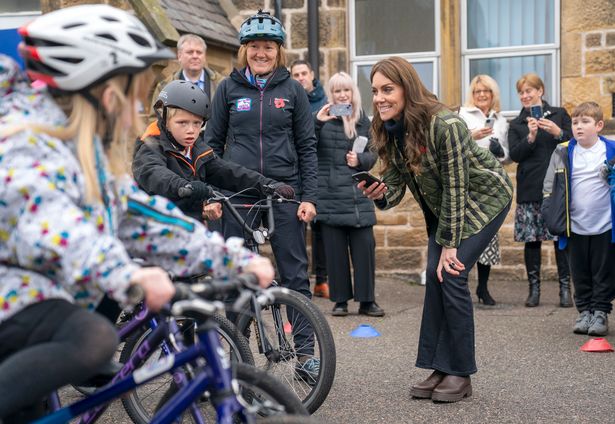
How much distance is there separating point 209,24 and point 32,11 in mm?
2541

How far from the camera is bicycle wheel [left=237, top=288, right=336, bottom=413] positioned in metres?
5.18

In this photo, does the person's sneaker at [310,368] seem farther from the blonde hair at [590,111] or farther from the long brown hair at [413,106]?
the blonde hair at [590,111]

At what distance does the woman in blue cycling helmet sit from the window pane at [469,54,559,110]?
5.38 m

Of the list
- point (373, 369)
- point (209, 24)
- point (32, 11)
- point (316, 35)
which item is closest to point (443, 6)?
point (316, 35)

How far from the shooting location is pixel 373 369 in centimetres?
678

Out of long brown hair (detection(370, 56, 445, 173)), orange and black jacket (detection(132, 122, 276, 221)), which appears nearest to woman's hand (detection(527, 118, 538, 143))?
long brown hair (detection(370, 56, 445, 173))

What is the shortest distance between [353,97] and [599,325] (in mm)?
2726

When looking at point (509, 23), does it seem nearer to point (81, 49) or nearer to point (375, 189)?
point (375, 189)

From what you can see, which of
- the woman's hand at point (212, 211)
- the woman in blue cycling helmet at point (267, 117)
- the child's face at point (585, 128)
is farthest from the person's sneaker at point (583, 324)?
the woman's hand at point (212, 211)

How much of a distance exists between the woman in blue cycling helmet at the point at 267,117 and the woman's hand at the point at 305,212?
0.12ft

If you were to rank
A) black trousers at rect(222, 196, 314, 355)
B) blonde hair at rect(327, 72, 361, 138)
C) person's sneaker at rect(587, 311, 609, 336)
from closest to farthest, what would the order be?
1. black trousers at rect(222, 196, 314, 355)
2. person's sneaker at rect(587, 311, 609, 336)
3. blonde hair at rect(327, 72, 361, 138)

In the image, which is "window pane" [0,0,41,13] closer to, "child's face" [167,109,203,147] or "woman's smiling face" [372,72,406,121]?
"child's face" [167,109,203,147]

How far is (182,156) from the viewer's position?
573 centimetres

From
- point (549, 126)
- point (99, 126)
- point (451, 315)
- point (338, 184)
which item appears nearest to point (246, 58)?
point (451, 315)
